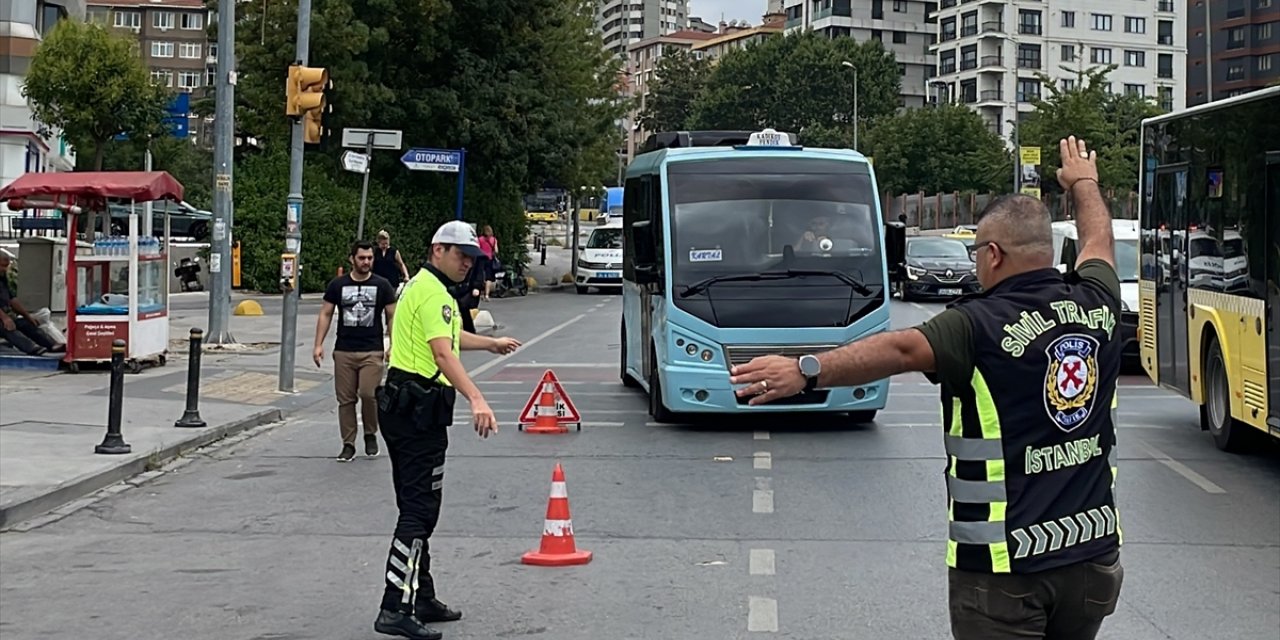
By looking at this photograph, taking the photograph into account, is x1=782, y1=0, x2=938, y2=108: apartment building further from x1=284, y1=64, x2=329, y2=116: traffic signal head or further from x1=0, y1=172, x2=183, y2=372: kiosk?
x1=284, y1=64, x2=329, y2=116: traffic signal head

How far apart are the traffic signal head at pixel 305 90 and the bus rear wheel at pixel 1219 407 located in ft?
33.4

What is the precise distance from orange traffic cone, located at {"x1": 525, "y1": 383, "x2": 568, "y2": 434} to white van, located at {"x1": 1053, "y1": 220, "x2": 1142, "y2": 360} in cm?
717

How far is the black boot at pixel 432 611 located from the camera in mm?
7441

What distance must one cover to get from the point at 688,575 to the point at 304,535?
9.04 feet

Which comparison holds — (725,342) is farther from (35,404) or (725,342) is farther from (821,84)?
(821,84)

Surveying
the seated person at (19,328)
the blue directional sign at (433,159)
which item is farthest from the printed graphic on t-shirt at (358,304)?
the blue directional sign at (433,159)

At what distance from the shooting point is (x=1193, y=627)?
737 centimetres

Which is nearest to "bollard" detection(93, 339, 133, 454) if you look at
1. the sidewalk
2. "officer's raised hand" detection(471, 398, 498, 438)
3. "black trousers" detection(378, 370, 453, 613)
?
the sidewalk

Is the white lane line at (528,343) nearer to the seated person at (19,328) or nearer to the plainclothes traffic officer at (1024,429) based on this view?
the seated person at (19,328)

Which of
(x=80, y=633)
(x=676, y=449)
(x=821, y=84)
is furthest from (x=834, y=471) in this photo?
(x=821, y=84)

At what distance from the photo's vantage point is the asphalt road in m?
7.55

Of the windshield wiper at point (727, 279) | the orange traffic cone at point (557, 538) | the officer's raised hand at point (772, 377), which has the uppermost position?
the windshield wiper at point (727, 279)

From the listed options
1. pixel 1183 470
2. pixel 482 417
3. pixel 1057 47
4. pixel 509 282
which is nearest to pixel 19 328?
pixel 482 417

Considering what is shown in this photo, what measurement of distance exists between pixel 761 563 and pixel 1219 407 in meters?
6.10
